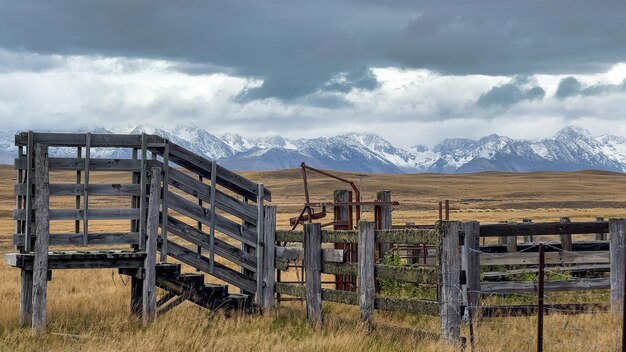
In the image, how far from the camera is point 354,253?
17.4m

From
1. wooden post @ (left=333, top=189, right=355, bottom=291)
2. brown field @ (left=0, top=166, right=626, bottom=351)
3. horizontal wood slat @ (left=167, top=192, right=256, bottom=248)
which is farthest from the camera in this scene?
wooden post @ (left=333, top=189, right=355, bottom=291)

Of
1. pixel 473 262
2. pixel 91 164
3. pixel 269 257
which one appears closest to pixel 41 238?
pixel 91 164

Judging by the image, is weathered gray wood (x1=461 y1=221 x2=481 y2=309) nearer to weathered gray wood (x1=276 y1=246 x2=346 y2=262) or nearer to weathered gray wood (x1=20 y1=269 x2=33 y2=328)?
weathered gray wood (x1=276 y1=246 x2=346 y2=262)

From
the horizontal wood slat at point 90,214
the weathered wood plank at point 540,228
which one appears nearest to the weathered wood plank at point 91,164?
the horizontal wood slat at point 90,214

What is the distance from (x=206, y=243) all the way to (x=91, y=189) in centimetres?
238

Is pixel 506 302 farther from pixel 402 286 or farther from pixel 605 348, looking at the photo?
pixel 605 348

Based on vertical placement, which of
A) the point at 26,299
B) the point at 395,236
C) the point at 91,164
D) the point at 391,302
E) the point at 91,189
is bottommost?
the point at 26,299

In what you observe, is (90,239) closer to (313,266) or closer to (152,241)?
(152,241)

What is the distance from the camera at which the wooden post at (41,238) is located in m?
13.7

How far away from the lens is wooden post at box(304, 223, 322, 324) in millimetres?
14422

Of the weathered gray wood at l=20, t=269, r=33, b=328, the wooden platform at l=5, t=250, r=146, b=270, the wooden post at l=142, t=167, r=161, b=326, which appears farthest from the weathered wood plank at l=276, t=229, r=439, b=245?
the weathered gray wood at l=20, t=269, r=33, b=328

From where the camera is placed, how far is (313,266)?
1455 centimetres

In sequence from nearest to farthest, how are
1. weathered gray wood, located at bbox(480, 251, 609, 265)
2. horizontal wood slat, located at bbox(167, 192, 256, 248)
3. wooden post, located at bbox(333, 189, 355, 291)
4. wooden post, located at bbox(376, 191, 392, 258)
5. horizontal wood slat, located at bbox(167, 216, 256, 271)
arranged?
horizontal wood slat, located at bbox(167, 216, 256, 271), horizontal wood slat, located at bbox(167, 192, 256, 248), weathered gray wood, located at bbox(480, 251, 609, 265), wooden post, located at bbox(333, 189, 355, 291), wooden post, located at bbox(376, 191, 392, 258)

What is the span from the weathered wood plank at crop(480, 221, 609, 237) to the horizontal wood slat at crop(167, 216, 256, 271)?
4633 mm
